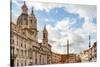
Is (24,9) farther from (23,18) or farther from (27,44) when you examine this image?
(27,44)

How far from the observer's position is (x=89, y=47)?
198cm

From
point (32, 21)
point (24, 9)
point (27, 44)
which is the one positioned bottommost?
point (27, 44)

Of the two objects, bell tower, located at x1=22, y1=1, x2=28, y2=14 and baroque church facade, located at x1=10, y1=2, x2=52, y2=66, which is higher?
bell tower, located at x1=22, y1=1, x2=28, y2=14

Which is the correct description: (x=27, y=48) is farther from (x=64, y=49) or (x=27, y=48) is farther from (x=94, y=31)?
(x=94, y=31)

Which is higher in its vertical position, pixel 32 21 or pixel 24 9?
pixel 24 9

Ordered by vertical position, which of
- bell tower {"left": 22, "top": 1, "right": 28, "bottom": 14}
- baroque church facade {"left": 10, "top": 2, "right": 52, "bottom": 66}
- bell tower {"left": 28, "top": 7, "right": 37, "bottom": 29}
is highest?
bell tower {"left": 22, "top": 1, "right": 28, "bottom": 14}

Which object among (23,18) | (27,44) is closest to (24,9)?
(23,18)

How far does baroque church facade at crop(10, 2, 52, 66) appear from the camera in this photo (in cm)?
174

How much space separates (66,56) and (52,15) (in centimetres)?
45

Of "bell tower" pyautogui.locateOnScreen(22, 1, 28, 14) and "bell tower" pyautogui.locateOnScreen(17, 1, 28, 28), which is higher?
"bell tower" pyautogui.locateOnScreen(22, 1, 28, 14)

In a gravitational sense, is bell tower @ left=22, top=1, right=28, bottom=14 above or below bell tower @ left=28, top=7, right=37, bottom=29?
above

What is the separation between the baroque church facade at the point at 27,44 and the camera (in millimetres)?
1739

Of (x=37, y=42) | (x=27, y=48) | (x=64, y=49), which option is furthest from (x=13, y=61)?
(x=64, y=49)

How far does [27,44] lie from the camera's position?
5.88 ft
